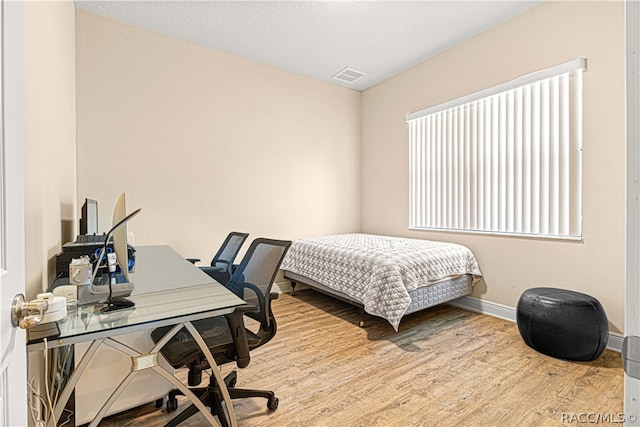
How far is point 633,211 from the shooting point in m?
0.53

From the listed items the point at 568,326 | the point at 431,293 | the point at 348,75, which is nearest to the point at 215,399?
the point at 431,293

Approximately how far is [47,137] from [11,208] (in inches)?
51.2

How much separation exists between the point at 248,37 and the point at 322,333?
315 centimetres

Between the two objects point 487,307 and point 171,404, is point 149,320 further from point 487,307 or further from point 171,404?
point 487,307

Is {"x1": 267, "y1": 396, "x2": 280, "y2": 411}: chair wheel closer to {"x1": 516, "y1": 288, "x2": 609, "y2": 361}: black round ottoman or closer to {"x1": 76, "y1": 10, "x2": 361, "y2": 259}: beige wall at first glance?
{"x1": 516, "y1": 288, "x2": 609, "y2": 361}: black round ottoman

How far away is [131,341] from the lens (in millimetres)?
1607

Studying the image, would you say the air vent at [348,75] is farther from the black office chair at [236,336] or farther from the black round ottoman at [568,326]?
the black round ottoman at [568,326]

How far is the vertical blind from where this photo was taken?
2.68 m

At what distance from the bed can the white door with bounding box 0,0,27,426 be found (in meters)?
2.27

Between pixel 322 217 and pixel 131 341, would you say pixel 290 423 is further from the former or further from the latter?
pixel 322 217

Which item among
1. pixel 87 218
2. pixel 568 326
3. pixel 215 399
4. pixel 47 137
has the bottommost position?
pixel 215 399

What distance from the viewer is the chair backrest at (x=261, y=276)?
5.60 feet

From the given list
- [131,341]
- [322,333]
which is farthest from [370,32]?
[131,341]

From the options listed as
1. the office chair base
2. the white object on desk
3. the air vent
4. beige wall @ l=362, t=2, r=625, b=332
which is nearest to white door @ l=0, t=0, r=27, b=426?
the white object on desk
